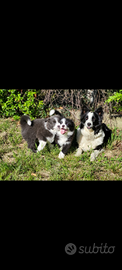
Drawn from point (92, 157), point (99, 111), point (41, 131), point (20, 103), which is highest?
point (20, 103)

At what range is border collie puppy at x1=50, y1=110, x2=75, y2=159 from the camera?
3.30 metres

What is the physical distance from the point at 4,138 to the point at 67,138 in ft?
4.89

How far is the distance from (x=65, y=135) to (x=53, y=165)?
22.8 inches

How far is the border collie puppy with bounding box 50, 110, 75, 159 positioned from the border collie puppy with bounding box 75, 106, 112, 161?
0.24 metres

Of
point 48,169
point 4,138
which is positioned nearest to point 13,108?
point 4,138

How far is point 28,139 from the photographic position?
3770 millimetres

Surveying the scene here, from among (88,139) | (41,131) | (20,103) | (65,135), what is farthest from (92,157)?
(20,103)

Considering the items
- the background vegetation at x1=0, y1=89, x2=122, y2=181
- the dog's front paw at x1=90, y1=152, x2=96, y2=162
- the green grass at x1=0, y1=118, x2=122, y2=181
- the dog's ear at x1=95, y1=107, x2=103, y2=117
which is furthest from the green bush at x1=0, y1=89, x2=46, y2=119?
the dog's front paw at x1=90, y1=152, x2=96, y2=162

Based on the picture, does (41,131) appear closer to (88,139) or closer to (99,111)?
(88,139)

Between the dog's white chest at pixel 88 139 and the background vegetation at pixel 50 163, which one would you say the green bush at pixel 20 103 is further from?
the dog's white chest at pixel 88 139

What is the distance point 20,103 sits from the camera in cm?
481

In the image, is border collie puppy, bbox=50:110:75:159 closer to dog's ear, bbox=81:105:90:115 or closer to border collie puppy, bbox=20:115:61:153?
border collie puppy, bbox=20:115:61:153
